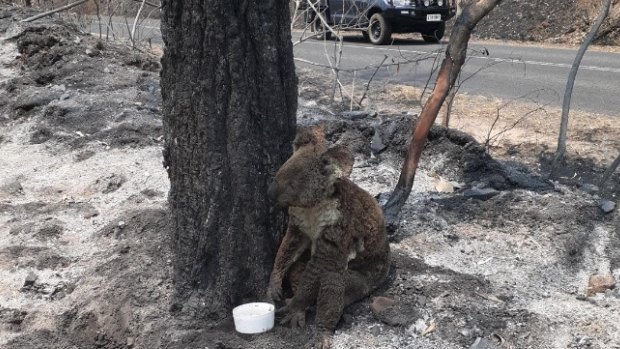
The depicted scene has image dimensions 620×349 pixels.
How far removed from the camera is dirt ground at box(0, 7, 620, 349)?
3.42 meters

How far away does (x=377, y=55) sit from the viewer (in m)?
15.1

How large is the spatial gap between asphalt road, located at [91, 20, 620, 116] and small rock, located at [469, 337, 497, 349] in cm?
470

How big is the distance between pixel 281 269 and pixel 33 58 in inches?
284

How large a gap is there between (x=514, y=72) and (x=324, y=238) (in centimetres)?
1018

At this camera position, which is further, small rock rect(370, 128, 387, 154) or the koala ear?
small rock rect(370, 128, 387, 154)

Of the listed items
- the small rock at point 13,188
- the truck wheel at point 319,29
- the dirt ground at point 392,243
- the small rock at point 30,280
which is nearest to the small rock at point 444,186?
the dirt ground at point 392,243

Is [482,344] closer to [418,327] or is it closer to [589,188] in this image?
[418,327]

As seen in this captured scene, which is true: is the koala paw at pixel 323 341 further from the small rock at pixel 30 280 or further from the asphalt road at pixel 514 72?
the asphalt road at pixel 514 72

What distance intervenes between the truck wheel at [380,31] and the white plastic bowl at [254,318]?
14.5m

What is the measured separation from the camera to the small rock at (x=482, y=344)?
3.23 meters

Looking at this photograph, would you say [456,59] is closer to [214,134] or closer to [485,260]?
[485,260]

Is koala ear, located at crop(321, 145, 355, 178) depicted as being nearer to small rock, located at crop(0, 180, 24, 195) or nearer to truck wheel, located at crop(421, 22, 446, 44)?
small rock, located at crop(0, 180, 24, 195)

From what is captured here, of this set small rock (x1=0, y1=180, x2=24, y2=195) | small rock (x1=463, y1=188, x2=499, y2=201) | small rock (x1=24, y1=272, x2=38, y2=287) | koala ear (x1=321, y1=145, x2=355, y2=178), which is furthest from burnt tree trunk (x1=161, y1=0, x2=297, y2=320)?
small rock (x1=0, y1=180, x2=24, y2=195)

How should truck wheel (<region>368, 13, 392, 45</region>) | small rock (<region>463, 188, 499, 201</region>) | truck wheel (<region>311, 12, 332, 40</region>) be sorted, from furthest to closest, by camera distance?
truck wheel (<region>368, 13, 392, 45</region>)
truck wheel (<region>311, 12, 332, 40</region>)
small rock (<region>463, 188, 499, 201</region>)
